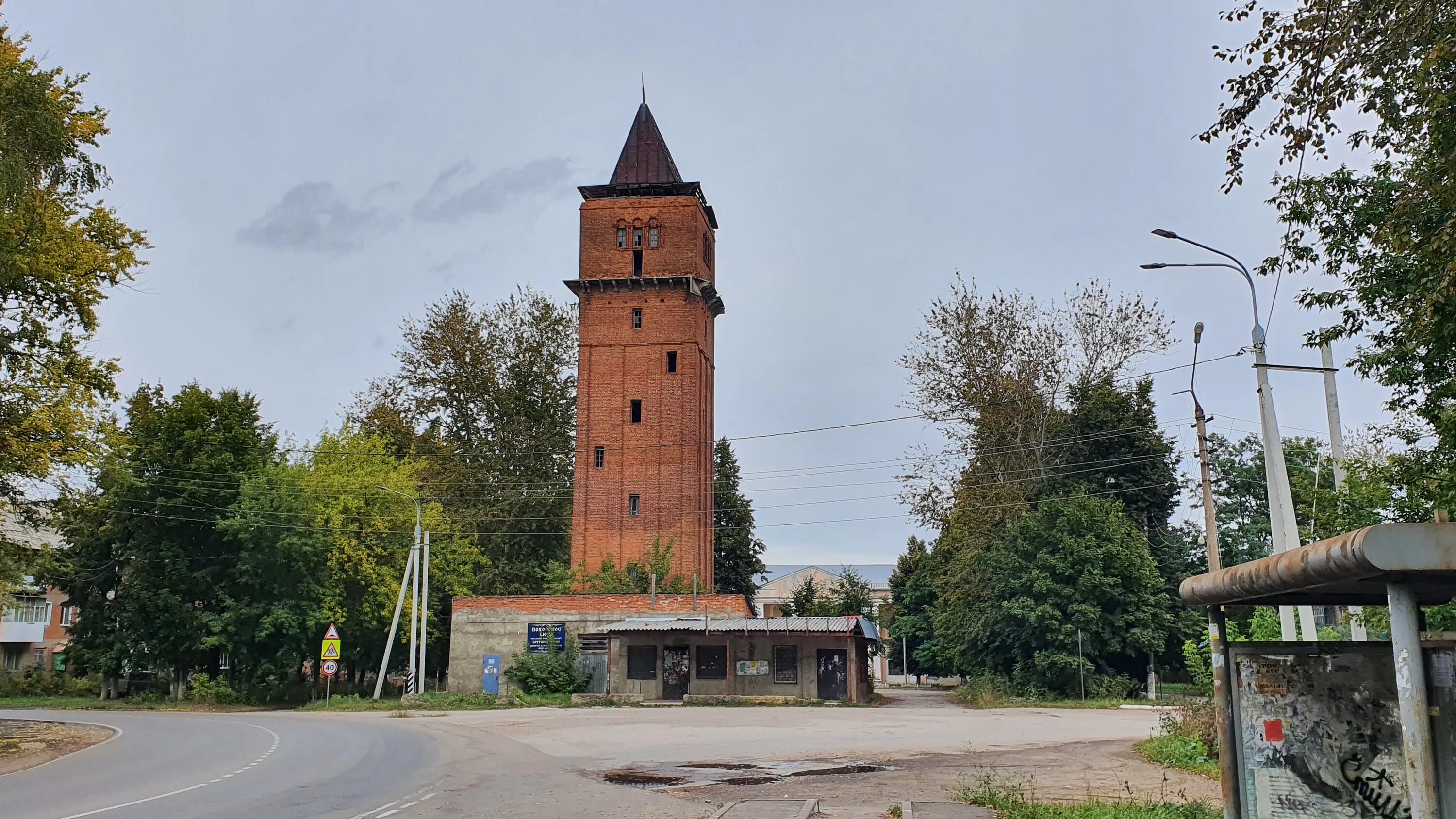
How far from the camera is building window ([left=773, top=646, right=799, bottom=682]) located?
43312 millimetres

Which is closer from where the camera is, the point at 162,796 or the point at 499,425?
the point at 162,796

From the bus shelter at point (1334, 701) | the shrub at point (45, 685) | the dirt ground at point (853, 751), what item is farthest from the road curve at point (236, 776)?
the shrub at point (45, 685)

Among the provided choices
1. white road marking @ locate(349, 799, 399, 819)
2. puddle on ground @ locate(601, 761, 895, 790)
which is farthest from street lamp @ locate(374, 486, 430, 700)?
white road marking @ locate(349, 799, 399, 819)

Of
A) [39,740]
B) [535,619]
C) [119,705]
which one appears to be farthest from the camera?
[535,619]

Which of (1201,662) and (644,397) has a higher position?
(644,397)

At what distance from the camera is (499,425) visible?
62.8 metres

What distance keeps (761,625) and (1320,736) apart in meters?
34.1

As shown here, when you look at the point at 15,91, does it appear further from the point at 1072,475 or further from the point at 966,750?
the point at 1072,475

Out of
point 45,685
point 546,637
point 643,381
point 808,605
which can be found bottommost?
point 45,685

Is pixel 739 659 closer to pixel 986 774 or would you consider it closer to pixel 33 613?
pixel 986 774

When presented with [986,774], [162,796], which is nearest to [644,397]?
[986,774]

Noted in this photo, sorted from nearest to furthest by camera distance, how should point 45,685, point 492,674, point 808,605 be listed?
point 492,674 → point 45,685 → point 808,605

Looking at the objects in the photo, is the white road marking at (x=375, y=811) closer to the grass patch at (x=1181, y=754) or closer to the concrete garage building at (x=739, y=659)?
the grass patch at (x=1181, y=754)

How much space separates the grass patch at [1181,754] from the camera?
1721 centimetres
